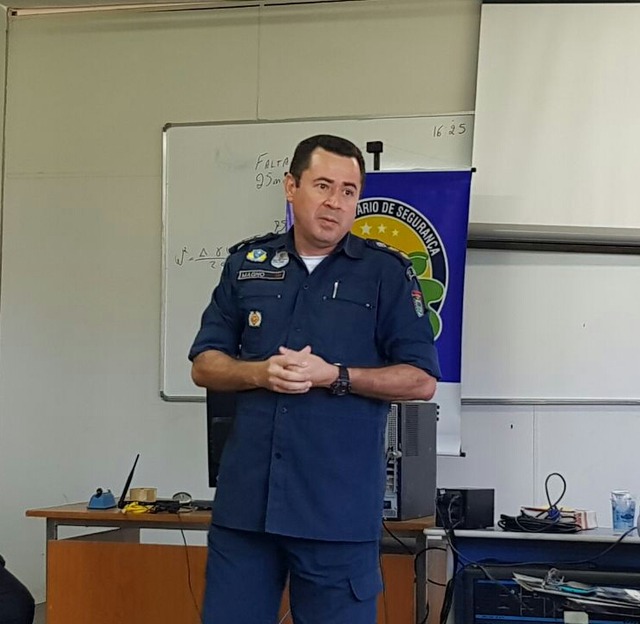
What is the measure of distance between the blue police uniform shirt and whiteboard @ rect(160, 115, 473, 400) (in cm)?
229

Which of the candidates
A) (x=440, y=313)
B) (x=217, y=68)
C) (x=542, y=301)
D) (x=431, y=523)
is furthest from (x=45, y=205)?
(x=431, y=523)

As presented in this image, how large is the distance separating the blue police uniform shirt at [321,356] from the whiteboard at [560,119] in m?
2.12

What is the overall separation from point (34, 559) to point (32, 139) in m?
2.00

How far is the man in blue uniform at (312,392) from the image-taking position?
1.68 m

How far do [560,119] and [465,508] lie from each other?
1902mm

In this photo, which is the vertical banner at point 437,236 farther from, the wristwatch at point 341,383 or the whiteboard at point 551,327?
the wristwatch at point 341,383

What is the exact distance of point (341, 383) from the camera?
170 cm

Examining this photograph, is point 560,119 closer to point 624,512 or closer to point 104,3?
point 624,512

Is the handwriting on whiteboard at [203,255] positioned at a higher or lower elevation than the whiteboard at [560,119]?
lower

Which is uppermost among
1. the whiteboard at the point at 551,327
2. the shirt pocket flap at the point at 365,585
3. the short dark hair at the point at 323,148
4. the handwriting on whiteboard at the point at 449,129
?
the handwriting on whiteboard at the point at 449,129

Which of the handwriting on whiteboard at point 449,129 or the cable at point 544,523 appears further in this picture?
the handwriting on whiteboard at point 449,129

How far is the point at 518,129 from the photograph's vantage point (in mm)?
3852

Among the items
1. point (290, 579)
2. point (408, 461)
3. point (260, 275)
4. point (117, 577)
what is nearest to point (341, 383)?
point (260, 275)

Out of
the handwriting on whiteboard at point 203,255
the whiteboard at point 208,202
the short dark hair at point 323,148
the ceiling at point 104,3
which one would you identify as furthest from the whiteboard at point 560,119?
the short dark hair at point 323,148
